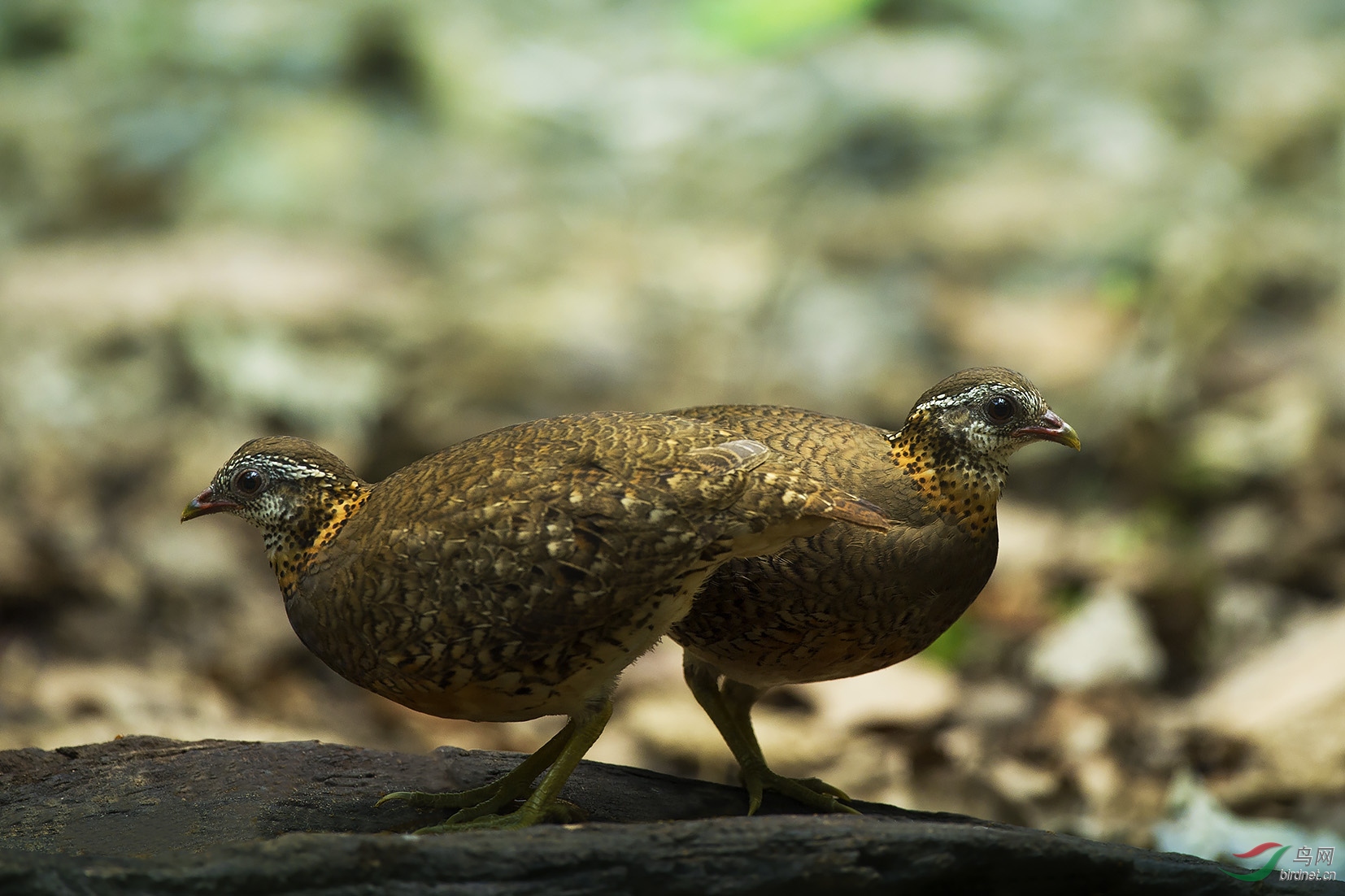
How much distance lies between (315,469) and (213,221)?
23.7 ft

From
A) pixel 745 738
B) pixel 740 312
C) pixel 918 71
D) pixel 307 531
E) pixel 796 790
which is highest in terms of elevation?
pixel 918 71

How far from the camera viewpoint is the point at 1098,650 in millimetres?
7781

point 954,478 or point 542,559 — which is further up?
point 954,478

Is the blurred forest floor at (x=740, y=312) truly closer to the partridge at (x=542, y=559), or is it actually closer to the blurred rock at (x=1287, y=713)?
the blurred rock at (x=1287, y=713)

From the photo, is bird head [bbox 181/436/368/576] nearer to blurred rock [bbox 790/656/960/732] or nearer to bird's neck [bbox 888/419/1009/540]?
bird's neck [bbox 888/419/1009/540]

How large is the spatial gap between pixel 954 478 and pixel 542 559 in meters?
1.47

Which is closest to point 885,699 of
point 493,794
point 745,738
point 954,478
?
point 745,738

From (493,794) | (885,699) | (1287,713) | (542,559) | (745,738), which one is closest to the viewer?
(542,559)

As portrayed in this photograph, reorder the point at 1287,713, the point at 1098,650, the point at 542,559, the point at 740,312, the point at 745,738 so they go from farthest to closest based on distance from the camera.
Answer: the point at 740,312, the point at 1098,650, the point at 1287,713, the point at 745,738, the point at 542,559

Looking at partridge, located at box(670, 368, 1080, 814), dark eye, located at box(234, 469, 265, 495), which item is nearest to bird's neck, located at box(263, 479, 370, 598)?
dark eye, located at box(234, 469, 265, 495)

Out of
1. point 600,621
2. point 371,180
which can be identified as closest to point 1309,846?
point 600,621

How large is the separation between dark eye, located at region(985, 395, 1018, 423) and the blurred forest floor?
2.79 m

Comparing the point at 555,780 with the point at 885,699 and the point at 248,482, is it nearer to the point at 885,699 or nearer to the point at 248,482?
the point at 248,482

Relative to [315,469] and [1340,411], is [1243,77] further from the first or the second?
[315,469]
